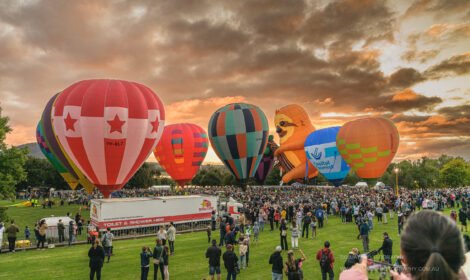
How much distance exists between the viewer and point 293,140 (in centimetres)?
5906

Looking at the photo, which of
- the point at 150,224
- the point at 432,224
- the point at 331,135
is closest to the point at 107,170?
the point at 150,224

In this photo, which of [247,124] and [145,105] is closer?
[145,105]

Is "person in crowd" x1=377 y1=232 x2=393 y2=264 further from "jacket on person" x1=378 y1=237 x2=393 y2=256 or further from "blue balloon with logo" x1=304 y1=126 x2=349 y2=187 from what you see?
"blue balloon with logo" x1=304 y1=126 x2=349 y2=187

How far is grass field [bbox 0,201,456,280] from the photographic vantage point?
41.2ft

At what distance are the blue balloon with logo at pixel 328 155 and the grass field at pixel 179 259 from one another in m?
24.2

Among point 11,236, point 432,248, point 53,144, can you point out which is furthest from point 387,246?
point 53,144

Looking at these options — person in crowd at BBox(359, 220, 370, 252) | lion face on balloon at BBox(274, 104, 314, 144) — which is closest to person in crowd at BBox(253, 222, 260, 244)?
person in crowd at BBox(359, 220, 370, 252)

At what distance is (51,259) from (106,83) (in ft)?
46.1

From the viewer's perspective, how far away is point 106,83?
83.0ft

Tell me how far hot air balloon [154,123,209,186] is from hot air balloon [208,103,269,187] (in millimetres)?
4692

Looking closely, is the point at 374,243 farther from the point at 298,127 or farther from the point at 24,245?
the point at 298,127

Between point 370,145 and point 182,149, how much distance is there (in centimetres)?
2303

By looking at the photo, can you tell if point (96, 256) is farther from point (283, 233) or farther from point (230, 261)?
point (283, 233)

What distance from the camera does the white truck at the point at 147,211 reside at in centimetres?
1979
